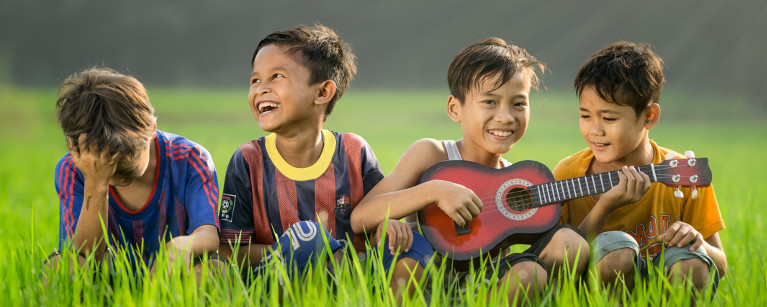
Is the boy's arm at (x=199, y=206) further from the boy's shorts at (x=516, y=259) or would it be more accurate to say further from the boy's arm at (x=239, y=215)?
the boy's shorts at (x=516, y=259)

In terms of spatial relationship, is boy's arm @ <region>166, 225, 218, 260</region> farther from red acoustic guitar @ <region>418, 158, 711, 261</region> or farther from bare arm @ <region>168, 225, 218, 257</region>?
red acoustic guitar @ <region>418, 158, 711, 261</region>

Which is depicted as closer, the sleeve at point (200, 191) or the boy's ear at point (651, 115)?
the sleeve at point (200, 191)

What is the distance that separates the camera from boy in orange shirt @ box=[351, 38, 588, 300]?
292cm

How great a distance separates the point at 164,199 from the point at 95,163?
41 cm

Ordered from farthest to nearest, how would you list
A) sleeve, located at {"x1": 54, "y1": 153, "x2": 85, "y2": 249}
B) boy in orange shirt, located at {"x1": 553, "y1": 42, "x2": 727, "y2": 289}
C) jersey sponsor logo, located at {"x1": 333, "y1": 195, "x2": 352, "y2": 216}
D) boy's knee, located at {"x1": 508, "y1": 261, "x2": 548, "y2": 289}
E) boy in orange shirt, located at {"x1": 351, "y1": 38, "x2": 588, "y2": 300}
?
jersey sponsor logo, located at {"x1": 333, "y1": 195, "x2": 352, "y2": 216}, boy in orange shirt, located at {"x1": 553, "y1": 42, "x2": 727, "y2": 289}, sleeve, located at {"x1": 54, "y1": 153, "x2": 85, "y2": 249}, boy in orange shirt, located at {"x1": 351, "y1": 38, "x2": 588, "y2": 300}, boy's knee, located at {"x1": 508, "y1": 261, "x2": 548, "y2": 289}

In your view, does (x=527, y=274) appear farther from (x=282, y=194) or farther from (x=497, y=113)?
(x=282, y=194)

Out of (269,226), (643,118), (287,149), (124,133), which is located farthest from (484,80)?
(124,133)

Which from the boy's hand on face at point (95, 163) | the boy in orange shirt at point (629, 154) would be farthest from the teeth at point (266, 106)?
the boy in orange shirt at point (629, 154)

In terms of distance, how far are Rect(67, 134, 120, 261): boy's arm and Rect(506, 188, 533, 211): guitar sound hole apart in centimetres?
170

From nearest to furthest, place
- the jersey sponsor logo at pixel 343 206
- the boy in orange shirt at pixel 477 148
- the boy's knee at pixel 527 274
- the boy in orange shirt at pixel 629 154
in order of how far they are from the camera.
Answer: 1. the boy's knee at pixel 527 274
2. the boy in orange shirt at pixel 477 148
3. the boy in orange shirt at pixel 629 154
4. the jersey sponsor logo at pixel 343 206

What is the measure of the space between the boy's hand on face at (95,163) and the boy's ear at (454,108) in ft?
5.20

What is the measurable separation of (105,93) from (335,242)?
1153 millimetres

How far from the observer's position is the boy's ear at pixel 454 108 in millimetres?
3472

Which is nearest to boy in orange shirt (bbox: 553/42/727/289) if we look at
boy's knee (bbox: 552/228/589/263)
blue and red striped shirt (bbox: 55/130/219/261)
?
boy's knee (bbox: 552/228/589/263)
